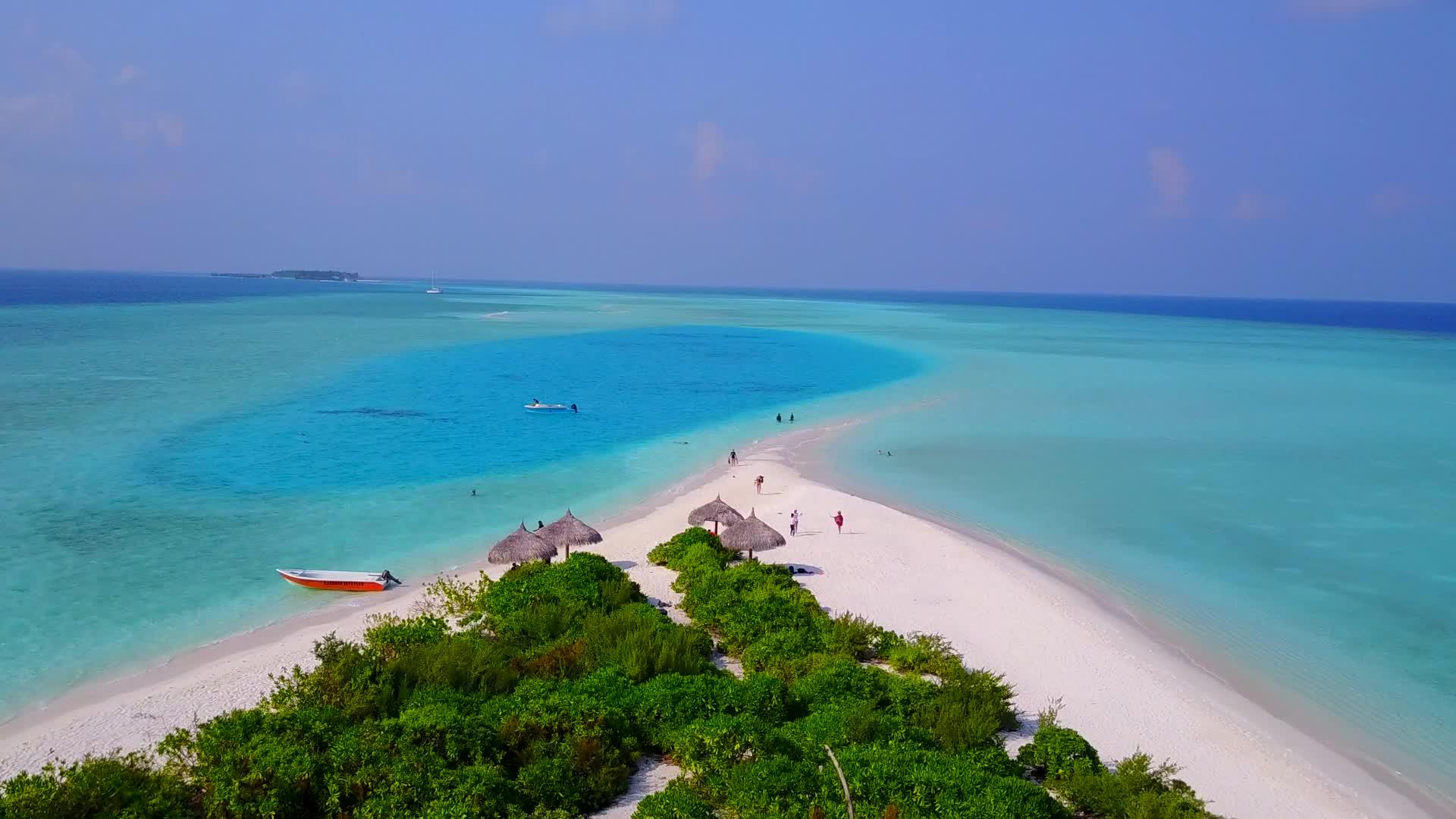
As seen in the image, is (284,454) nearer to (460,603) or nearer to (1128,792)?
(460,603)

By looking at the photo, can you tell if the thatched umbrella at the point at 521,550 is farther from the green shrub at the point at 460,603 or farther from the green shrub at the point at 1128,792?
the green shrub at the point at 1128,792

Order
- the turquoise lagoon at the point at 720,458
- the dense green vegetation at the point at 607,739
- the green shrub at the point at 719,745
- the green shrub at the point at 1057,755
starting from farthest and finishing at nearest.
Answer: the turquoise lagoon at the point at 720,458 < the green shrub at the point at 1057,755 < the green shrub at the point at 719,745 < the dense green vegetation at the point at 607,739

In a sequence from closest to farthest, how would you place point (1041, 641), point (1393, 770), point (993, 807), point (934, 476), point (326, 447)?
1. point (993, 807)
2. point (1393, 770)
3. point (1041, 641)
4. point (934, 476)
5. point (326, 447)

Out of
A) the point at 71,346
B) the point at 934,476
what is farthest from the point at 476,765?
the point at 71,346

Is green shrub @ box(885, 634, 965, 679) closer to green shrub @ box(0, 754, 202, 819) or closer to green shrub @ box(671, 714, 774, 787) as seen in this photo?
green shrub @ box(671, 714, 774, 787)

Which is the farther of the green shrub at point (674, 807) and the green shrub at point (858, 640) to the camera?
the green shrub at point (858, 640)

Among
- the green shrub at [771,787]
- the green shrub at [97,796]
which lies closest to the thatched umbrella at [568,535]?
the green shrub at [771,787]

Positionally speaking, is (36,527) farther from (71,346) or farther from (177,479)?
(71,346)
